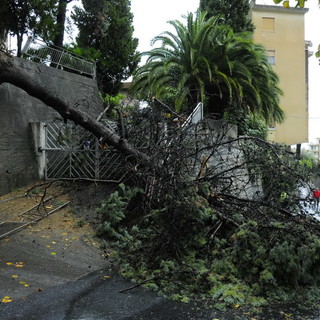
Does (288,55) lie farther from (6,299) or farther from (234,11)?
(6,299)

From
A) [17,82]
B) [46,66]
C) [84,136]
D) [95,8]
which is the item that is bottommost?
[84,136]

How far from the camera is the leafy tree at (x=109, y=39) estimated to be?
1605 centimetres

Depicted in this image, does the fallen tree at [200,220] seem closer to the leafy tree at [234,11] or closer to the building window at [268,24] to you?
the leafy tree at [234,11]

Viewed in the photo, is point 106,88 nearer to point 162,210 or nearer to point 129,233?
point 129,233

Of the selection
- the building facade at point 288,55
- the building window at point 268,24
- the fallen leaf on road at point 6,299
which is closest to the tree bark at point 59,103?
the fallen leaf on road at point 6,299

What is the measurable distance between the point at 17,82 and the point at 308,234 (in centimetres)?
508

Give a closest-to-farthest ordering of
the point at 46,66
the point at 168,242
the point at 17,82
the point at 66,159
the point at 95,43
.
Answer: the point at 168,242 → the point at 17,82 → the point at 66,159 → the point at 46,66 → the point at 95,43

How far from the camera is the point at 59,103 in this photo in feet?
22.0

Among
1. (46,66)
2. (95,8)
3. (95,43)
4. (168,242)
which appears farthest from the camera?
(95,43)

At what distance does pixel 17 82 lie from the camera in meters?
6.64

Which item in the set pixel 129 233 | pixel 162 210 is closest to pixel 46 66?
pixel 129 233

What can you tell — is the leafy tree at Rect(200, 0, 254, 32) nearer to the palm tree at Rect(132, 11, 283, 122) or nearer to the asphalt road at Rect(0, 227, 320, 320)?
the palm tree at Rect(132, 11, 283, 122)

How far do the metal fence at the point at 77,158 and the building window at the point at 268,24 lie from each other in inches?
954

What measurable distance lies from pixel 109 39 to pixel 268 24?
17124 millimetres
